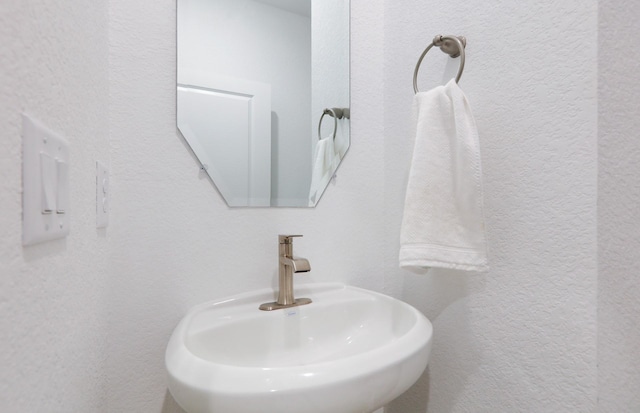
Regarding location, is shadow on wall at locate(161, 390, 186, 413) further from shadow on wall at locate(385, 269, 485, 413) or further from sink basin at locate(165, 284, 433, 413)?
shadow on wall at locate(385, 269, 485, 413)

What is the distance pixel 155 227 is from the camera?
0.77 m

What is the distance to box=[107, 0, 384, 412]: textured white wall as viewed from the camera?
2.41 feet

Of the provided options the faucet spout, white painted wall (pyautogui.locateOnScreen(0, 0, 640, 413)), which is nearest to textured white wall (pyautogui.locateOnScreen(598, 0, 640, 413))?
white painted wall (pyautogui.locateOnScreen(0, 0, 640, 413))

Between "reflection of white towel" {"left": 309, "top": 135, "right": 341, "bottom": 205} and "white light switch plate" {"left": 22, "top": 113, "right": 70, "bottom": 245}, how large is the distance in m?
0.66

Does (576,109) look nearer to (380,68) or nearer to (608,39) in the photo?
(608,39)

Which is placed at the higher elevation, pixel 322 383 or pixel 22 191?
pixel 22 191

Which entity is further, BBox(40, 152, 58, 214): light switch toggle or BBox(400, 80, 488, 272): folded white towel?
BBox(400, 80, 488, 272): folded white towel

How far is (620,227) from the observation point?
1.97 ft

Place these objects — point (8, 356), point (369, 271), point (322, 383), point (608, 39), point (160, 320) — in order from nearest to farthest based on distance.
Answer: point (8, 356) → point (322, 383) → point (608, 39) → point (160, 320) → point (369, 271)

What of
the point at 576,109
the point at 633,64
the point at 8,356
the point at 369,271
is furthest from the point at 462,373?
the point at 8,356

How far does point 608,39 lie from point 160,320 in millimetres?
1106

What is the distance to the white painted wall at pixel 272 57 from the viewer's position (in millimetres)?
835

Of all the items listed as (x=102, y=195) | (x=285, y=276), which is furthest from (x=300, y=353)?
(x=102, y=195)

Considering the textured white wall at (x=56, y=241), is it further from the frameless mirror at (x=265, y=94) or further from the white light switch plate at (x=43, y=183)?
the frameless mirror at (x=265, y=94)
